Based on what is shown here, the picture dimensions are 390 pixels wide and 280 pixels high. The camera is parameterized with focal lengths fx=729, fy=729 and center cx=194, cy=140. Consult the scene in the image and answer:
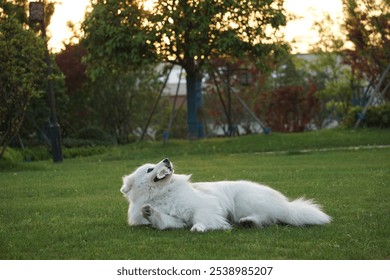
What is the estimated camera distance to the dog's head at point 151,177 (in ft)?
26.9

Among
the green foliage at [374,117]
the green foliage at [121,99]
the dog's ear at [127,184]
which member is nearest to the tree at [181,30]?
the green foliage at [374,117]

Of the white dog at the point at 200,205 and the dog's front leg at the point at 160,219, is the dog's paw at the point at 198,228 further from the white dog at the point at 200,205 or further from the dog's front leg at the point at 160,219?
the dog's front leg at the point at 160,219

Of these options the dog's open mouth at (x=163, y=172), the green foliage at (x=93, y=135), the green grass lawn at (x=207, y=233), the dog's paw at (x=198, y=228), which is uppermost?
the dog's open mouth at (x=163, y=172)

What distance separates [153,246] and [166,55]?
21174 mm

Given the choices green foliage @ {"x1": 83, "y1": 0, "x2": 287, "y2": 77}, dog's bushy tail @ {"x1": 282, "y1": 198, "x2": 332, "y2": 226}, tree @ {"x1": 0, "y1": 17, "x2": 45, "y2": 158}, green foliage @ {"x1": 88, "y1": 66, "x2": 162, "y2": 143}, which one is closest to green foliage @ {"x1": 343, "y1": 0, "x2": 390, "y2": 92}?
green foliage @ {"x1": 83, "y1": 0, "x2": 287, "y2": 77}

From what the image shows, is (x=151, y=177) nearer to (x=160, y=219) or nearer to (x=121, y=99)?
(x=160, y=219)

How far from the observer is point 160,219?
8.09 m

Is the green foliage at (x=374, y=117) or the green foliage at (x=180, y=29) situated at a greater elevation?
the green foliage at (x=180, y=29)

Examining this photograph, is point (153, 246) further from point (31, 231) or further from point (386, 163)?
point (386, 163)

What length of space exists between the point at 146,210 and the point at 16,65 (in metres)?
11.7

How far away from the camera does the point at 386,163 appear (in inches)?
689

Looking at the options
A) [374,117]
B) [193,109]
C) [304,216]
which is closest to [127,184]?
[304,216]

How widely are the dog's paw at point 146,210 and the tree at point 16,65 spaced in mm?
10955
